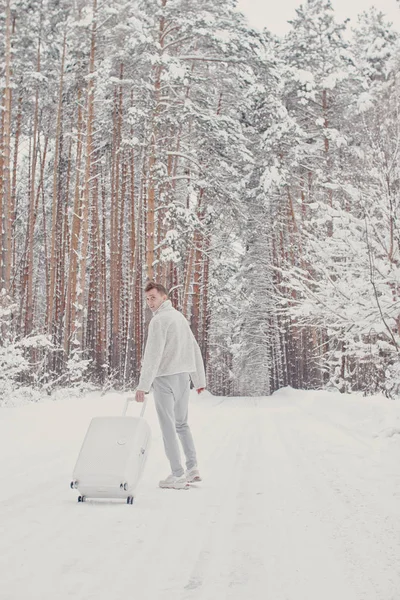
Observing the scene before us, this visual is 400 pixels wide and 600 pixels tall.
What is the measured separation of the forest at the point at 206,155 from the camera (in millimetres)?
11625

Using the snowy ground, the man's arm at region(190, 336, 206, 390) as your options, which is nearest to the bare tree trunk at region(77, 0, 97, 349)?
the snowy ground

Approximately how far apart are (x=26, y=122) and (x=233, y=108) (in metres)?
8.17

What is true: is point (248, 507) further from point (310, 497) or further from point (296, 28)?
point (296, 28)

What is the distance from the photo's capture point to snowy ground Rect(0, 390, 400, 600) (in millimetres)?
2805

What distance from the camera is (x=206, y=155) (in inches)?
723

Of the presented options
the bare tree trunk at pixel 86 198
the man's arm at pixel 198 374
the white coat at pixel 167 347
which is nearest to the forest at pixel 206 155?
the bare tree trunk at pixel 86 198

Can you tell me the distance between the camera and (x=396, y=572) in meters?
3.02

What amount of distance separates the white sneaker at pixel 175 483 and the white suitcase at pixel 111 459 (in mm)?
358

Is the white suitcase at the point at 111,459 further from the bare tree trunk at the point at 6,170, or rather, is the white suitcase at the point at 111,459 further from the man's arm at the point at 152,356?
the bare tree trunk at the point at 6,170

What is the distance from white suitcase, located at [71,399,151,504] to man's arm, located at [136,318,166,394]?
1.36 feet

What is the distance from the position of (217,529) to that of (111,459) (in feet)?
4.49

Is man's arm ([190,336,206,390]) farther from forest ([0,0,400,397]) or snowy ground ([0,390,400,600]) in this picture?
forest ([0,0,400,397])

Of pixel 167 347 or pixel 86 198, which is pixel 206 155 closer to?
pixel 86 198

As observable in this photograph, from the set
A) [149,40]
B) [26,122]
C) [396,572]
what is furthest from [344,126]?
[396,572]
